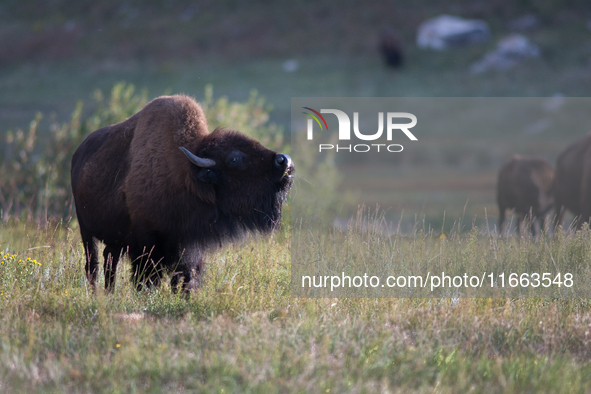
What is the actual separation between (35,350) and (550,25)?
59.9 m

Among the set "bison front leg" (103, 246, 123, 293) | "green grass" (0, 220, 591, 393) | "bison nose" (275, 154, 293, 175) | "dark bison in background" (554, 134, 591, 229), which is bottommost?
"green grass" (0, 220, 591, 393)

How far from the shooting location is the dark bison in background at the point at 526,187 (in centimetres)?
1241

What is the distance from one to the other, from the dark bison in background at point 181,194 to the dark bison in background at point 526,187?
26.1ft

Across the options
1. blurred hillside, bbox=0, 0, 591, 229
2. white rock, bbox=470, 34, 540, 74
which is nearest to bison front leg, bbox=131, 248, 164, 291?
blurred hillside, bbox=0, 0, 591, 229

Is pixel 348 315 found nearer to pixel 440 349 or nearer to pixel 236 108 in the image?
pixel 440 349

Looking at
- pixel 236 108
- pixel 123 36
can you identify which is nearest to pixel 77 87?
pixel 123 36

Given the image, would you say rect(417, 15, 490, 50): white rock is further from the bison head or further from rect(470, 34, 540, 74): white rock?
the bison head

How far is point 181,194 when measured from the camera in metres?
5.84

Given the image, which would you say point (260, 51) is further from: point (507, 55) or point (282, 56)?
point (507, 55)

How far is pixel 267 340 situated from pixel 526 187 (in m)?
9.31

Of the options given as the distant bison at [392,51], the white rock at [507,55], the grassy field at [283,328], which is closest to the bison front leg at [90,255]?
the grassy field at [283,328]

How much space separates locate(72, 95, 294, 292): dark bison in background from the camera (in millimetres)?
5785

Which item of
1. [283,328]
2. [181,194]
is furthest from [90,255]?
[283,328]

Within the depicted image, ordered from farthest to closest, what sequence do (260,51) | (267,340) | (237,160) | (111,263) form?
1. (260,51)
2. (111,263)
3. (237,160)
4. (267,340)
